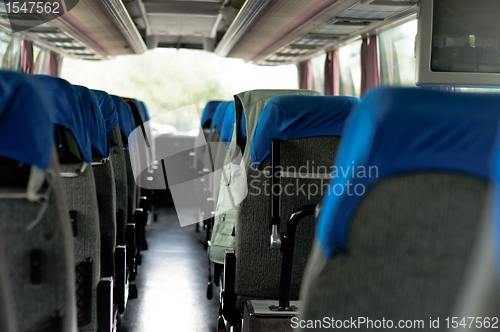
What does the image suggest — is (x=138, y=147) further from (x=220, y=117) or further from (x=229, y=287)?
(x=229, y=287)

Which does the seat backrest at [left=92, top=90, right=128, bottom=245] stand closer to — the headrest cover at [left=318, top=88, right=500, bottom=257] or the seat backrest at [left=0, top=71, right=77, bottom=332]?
the seat backrest at [left=0, top=71, right=77, bottom=332]

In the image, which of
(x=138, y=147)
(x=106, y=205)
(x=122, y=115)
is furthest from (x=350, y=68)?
(x=106, y=205)

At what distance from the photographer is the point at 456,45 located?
13.6ft

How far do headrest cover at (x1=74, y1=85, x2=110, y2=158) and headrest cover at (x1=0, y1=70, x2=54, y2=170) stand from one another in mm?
1187

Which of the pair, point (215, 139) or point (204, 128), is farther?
point (204, 128)

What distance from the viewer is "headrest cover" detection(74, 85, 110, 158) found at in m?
2.69

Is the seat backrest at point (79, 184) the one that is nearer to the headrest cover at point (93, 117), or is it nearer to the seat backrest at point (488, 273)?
the headrest cover at point (93, 117)

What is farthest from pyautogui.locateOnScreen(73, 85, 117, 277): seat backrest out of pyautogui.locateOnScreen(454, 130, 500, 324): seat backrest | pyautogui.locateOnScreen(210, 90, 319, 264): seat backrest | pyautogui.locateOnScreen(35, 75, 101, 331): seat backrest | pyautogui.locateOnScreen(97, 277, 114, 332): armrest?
pyautogui.locateOnScreen(454, 130, 500, 324): seat backrest

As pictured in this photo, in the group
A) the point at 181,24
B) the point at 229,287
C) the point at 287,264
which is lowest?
the point at 229,287

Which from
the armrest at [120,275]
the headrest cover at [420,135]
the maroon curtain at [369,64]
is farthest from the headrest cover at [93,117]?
the maroon curtain at [369,64]

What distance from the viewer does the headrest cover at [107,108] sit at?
12.6 ft

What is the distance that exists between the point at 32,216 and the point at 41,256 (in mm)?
135

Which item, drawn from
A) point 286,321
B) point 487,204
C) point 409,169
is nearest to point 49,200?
point 409,169

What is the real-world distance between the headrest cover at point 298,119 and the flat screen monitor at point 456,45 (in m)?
1.28
